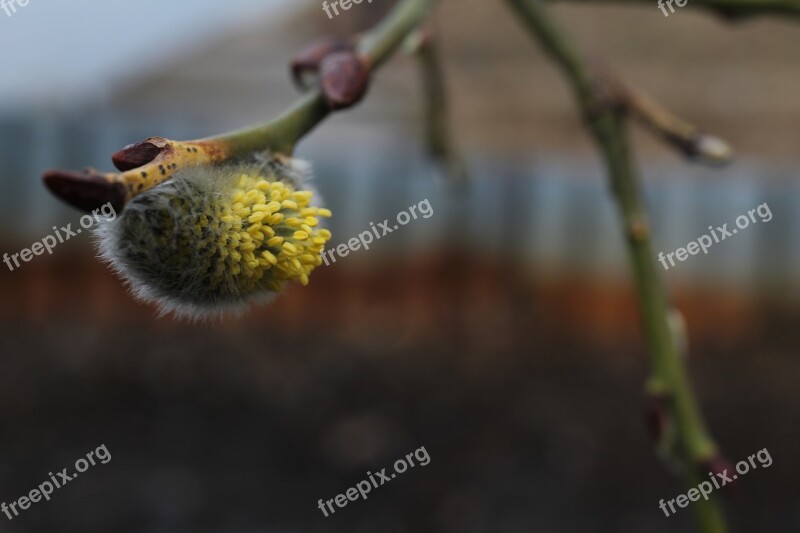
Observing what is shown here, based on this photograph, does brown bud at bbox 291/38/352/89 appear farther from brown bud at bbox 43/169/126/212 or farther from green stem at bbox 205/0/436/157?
brown bud at bbox 43/169/126/212

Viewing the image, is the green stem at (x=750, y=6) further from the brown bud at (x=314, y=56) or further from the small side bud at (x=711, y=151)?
the brown bud at (x=314, y=56)

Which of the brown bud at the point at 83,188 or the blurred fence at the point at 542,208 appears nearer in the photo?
the brown bud at the point at 83,188

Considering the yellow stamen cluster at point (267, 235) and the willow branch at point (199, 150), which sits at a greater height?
the willow branch at point (199, 150)

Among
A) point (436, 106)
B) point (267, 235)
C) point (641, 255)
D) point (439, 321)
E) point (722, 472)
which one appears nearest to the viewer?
point (267, 235)

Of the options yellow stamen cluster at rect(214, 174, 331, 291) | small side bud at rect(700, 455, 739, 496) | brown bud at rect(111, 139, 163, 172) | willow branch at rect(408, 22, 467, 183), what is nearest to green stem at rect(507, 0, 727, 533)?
small side bud at rect(700, 455, 739, 496)

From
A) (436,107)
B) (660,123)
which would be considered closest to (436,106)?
(436,107)

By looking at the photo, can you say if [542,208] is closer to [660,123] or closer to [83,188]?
[660,123]

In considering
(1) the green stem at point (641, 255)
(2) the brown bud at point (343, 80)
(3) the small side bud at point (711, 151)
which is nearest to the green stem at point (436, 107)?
(1) the green stem at point (641, 255)

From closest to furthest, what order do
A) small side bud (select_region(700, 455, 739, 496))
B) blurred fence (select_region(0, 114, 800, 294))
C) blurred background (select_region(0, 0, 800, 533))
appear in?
1. small side bud (select_region(700, 455, 739, 496))
2. blurred background (select_region(0, 0, 800, 533))
3. blurred fence (select_region(0, 114, 800, 294))
